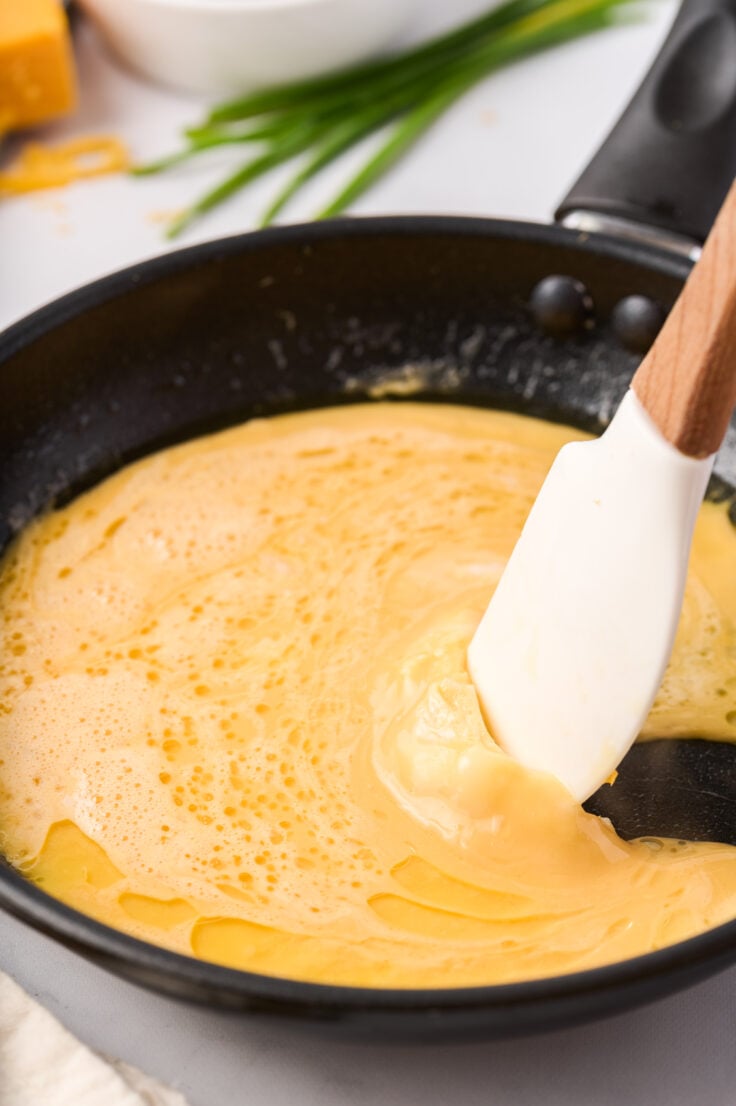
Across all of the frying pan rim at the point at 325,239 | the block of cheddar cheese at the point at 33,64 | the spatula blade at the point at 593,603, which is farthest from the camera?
the block of cheddar cheese at the point at 33,64

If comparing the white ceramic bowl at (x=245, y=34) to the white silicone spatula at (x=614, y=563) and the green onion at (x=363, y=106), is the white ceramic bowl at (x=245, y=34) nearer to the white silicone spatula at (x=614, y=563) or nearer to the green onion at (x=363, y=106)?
the green onion at (x=363, y=106)

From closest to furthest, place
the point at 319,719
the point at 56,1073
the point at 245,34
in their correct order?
the point at 56,1073 → the point at 319,719 → the point at 245,34

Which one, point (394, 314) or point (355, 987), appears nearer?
point (355, 987)

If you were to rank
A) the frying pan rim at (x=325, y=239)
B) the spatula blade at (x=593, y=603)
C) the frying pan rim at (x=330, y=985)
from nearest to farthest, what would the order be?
the frying pan rim at (x=330, y=985) → the spatula blade at (x=593, y=603) → the frying pan rim at (x=325, y=239)

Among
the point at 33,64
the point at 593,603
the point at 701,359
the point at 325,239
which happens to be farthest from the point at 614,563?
the point at 33,64

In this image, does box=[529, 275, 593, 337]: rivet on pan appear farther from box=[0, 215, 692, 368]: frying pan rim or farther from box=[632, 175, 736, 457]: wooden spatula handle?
box=[632, 175, 736, 457]: wooden spatula handle

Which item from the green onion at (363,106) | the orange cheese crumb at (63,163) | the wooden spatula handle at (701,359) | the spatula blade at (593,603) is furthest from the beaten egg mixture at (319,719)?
the orange cheese crumb at (63,163)

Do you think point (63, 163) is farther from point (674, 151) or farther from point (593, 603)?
point (593, 603)

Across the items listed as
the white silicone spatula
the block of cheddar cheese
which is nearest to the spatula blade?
the white silicone spatula
